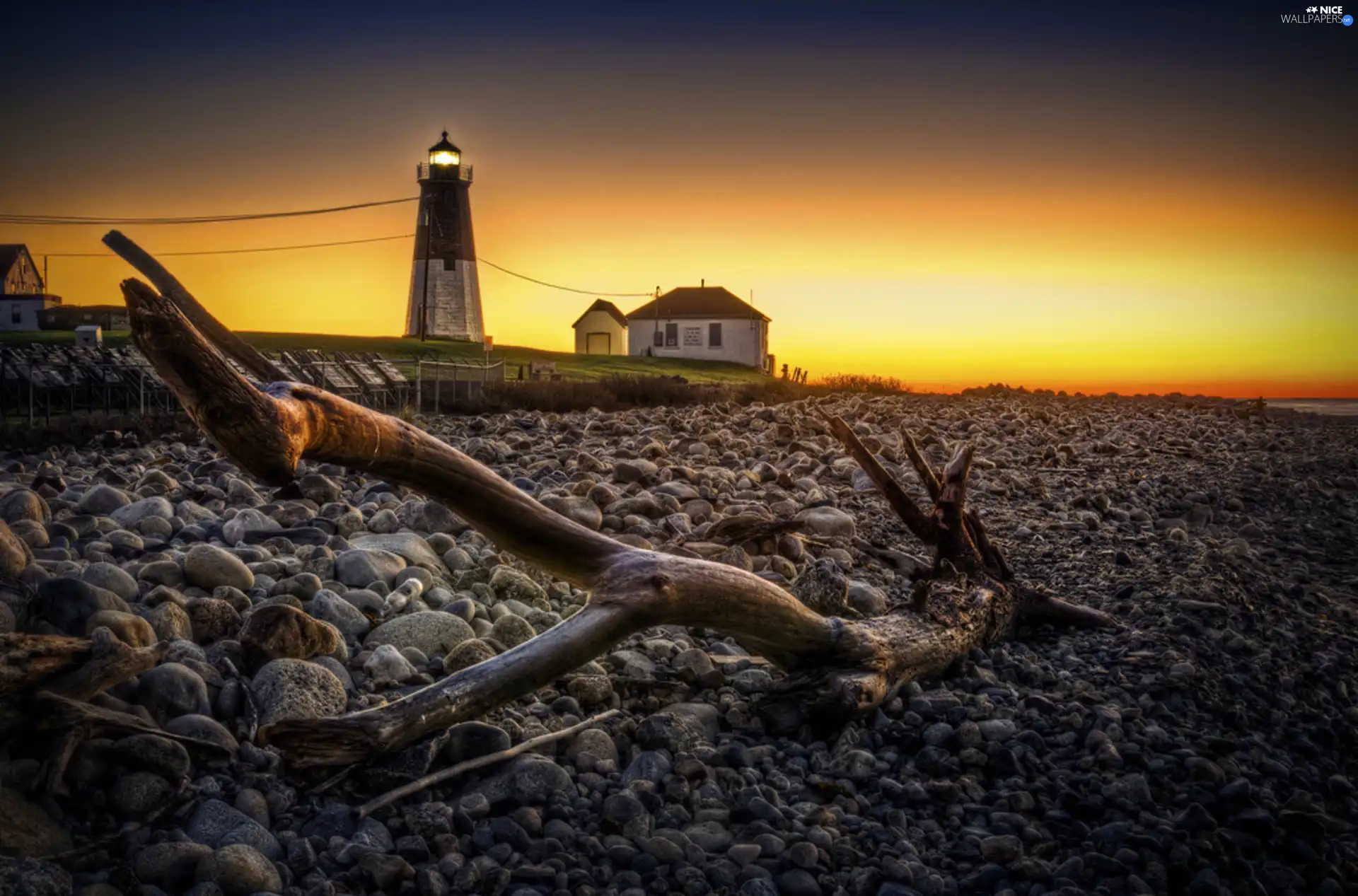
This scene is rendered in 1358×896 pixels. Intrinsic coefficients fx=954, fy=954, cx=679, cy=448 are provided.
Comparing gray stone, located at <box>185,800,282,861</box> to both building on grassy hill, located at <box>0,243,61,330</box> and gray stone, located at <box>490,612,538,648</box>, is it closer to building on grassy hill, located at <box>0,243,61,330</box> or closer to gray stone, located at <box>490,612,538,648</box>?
gray stone, located at <box>490,612,538,648</box>

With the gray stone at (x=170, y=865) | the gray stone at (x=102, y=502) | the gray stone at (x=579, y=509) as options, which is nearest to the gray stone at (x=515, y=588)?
the gray stone at (x=579, y=509)

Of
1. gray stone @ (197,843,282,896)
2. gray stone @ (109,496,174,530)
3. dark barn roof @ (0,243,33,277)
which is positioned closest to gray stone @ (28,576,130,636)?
gray stone @ (197,843,282,896)

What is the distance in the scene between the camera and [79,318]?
5325 centimetres

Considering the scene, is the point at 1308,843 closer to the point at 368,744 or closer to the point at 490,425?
the point at 368,744

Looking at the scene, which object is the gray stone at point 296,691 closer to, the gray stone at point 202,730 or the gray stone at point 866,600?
the gray stone at point 202,730

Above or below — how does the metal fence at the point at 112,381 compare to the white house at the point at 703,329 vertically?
below

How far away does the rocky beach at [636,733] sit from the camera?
2592 mm

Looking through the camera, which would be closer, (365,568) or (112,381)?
(365,568)

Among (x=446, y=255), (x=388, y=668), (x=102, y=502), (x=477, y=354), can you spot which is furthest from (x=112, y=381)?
(x=446, y=255)

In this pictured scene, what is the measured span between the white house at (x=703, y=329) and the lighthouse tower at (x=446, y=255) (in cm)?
1018

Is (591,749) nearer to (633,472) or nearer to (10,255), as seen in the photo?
(633,472)

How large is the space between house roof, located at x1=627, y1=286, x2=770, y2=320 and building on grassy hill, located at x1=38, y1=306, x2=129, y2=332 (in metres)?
27.6

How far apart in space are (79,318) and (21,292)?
824 centimetres

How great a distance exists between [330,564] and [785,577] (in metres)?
2.48
